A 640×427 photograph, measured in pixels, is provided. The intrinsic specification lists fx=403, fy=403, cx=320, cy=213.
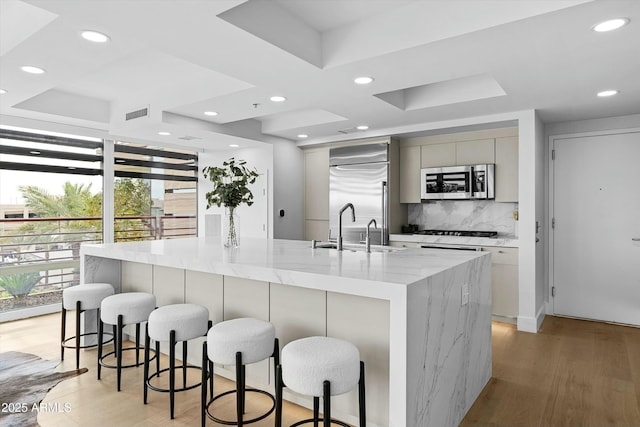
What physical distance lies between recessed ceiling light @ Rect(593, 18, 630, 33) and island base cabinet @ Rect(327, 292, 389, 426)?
1879 millimetres

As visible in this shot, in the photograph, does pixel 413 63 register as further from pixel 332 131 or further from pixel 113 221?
pixel 113 221

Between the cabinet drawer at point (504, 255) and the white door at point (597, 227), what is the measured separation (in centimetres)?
80

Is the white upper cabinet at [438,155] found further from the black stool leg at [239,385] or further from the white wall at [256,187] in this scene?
the black stool leg at [239,385]

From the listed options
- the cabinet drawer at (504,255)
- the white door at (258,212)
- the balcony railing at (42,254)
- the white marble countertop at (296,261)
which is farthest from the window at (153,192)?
the cabinet drawer at (504,255)

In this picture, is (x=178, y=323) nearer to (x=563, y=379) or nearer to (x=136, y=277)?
(x=136, y=277)

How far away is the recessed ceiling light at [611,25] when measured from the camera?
6.91 feet

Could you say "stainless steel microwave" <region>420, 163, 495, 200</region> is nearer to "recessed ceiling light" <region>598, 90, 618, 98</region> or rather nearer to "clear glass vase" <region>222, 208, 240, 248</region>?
"recessed ceiling light" <region>598, 90, 618, 98</region>

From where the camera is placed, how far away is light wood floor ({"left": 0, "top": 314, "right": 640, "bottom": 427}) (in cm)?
238

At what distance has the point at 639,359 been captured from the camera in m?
3.33

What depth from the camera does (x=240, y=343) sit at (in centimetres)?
208

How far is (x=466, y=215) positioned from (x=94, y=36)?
4.42m

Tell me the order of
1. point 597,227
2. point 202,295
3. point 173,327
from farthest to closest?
1. point 597,227
2. point 202,295
3. point 173,327

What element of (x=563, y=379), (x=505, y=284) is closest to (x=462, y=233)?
(x=505, y=284)

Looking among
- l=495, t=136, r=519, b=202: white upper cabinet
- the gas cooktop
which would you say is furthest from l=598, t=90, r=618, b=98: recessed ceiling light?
the gas cooktop
